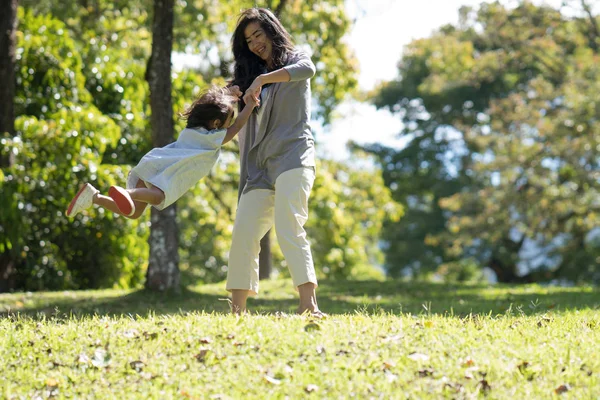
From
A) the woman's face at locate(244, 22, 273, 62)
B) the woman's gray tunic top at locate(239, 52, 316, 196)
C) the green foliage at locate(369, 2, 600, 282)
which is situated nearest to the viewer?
the woman's gray tunic top at locate(239, 52, 316, 196)

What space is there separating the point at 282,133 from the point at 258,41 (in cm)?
65

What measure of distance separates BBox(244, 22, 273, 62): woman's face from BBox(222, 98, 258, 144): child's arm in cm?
45

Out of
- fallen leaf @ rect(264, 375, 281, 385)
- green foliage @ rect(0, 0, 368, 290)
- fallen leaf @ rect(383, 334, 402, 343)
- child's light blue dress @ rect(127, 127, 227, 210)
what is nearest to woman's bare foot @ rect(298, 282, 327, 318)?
fallen leaf @ rect(383, 334, 402, 343)

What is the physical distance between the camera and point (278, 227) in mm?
5363

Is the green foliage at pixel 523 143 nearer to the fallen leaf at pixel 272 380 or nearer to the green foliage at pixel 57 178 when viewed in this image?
the green foliage at pixel 57 178

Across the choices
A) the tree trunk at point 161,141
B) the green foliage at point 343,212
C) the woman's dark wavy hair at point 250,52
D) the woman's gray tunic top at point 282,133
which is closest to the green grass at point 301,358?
the woman's gray tunic top at point 282,133

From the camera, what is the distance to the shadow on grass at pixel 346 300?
8531mm

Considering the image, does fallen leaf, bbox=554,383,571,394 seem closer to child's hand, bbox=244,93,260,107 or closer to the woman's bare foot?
the woman's bare foot

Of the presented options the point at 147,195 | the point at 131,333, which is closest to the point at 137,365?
the point at 131,333

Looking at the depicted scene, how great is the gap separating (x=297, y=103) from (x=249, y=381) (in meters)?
2.07

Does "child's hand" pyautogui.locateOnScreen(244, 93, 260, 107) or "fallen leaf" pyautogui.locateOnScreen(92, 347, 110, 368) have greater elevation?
"child's hand" pyautogui.locateOnScreen(244, 93, 260, 107)

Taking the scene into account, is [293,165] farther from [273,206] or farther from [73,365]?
[73,365]

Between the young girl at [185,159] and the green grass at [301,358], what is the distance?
797 millimetres

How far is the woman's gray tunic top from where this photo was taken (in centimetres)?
538
